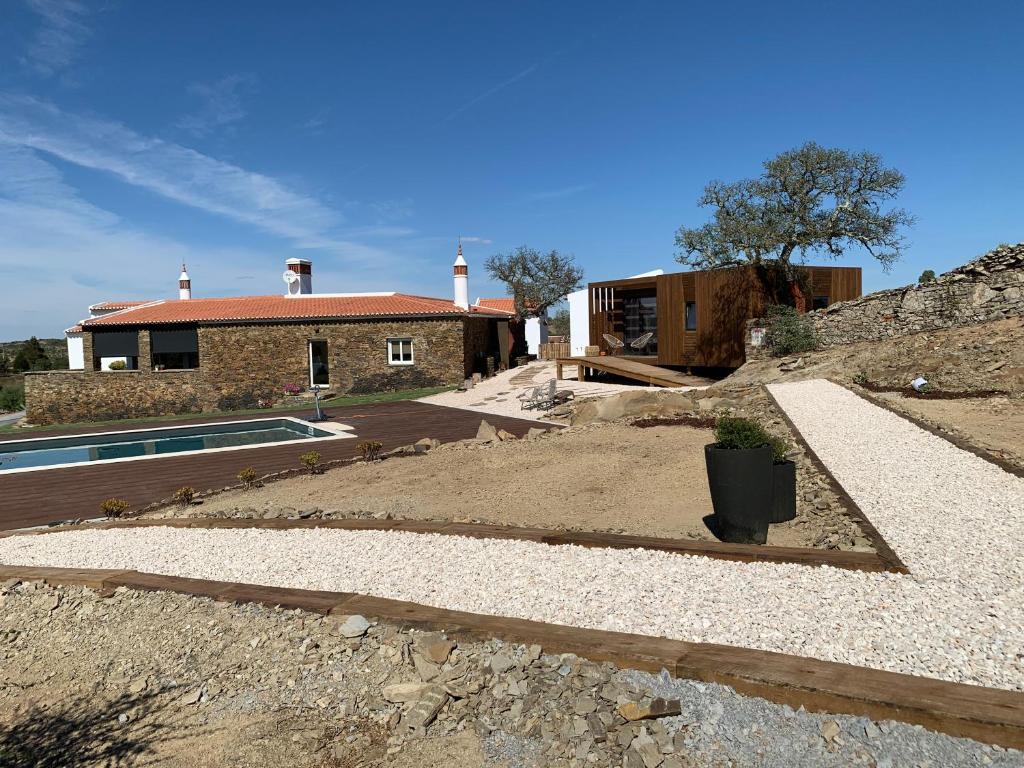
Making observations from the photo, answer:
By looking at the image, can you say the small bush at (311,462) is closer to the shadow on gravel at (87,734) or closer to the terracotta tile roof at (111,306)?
the shadow on gravel at (87,734)

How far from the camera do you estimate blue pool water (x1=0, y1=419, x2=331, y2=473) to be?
14680mm

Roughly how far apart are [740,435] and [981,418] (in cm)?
722

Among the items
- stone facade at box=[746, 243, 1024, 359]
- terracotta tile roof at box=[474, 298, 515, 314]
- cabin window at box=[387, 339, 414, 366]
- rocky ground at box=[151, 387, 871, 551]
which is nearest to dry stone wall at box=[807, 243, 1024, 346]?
stone facade at box=[746, 243, 1024, 359]

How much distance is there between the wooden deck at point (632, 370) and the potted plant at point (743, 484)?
13209 mm

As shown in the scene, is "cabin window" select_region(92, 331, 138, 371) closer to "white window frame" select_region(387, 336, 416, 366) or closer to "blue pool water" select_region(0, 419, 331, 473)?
"blue pool water" select_region(0, 419, 331, 473)

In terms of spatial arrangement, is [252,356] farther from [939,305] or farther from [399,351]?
[939,305]

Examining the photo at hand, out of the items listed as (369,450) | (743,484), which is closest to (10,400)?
(369,450)

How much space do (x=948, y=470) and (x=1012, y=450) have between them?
6.57ft

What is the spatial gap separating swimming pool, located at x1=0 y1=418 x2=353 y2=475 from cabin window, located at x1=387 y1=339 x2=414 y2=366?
Answer: 6.88 meters

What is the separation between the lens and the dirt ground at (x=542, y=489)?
254 inches

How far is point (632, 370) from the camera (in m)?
20.3

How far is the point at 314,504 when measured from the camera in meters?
7.62

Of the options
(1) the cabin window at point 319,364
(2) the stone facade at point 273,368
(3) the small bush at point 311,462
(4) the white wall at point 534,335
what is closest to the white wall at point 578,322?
(4) the white wall at point 534,335

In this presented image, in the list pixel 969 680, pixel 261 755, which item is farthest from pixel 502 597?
pixel 969 680
